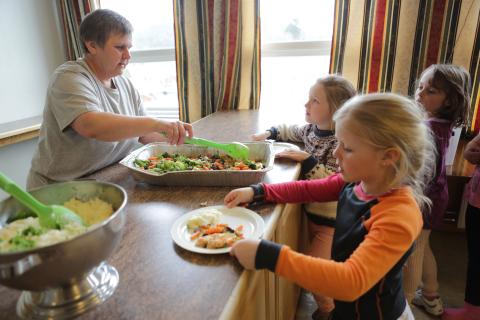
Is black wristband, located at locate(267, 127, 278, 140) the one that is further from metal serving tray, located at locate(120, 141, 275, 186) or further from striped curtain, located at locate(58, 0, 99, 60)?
striped curtain, located at locate(58, 0, 99, 60)

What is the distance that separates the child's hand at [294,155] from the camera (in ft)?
4.44

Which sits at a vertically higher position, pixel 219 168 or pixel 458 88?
pixel 458 88

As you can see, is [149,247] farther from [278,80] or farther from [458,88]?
[278,80]

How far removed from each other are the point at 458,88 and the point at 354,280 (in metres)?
1.12

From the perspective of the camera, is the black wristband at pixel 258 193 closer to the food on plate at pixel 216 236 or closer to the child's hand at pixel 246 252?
the food on plate at pixel 216 236

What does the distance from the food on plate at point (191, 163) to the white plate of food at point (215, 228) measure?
0.83 feet

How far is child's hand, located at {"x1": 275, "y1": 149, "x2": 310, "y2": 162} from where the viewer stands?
1352mm

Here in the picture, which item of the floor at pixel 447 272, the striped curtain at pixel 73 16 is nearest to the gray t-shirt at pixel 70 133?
the floor at pixel 447 272

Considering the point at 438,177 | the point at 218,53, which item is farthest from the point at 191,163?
the point at 218,53

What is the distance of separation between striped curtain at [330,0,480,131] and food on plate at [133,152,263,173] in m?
1.42

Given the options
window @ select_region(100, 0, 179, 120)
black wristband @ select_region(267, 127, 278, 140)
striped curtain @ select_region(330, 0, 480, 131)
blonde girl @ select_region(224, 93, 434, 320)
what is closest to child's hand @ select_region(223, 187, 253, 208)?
blonde girl @ select_region(224, 93, 434, 320)

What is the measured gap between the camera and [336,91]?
1.39m

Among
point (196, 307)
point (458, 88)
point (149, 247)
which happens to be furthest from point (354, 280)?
point (458, 88)

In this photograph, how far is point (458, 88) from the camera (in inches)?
55.0
